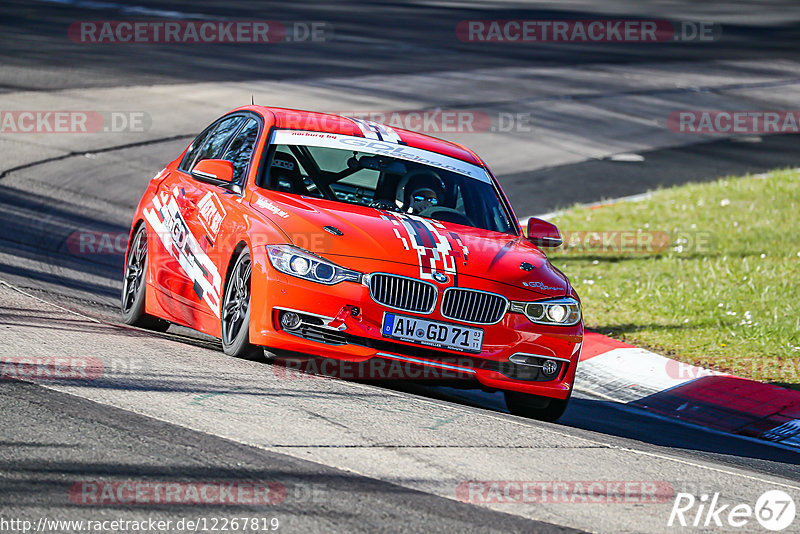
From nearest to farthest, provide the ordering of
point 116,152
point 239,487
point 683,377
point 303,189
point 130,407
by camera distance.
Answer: point 239,487, point 130,407, point 303,189, point 683,377, point 116,152

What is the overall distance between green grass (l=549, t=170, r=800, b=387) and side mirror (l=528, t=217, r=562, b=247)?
7.43 ft

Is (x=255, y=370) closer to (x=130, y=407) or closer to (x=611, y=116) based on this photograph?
(x=130, y=407)

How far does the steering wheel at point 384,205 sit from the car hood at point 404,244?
0.17m

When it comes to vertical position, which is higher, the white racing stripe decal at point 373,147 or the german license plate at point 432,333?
the white racing stripe decal at point 373,147

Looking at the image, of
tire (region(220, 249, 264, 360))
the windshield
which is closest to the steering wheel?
the windshield

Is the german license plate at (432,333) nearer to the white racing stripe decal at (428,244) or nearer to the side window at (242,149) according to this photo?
the white racing stripe decal at (428,244)

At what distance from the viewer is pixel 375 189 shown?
25.7 ft

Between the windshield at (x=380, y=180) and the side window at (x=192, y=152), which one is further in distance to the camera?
the side window at (x=192, y=152)

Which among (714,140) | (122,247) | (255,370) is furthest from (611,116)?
(255,370)

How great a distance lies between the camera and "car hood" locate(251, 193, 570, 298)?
660cm

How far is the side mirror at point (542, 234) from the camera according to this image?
7871 mm

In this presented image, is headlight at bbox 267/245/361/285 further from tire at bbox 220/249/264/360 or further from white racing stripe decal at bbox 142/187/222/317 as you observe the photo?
white racing stripe decal at bbox 142/187/222/317

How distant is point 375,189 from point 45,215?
6372mm

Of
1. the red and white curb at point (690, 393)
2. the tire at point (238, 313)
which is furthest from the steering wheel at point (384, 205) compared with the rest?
the red and white curb at point (690, 393)
